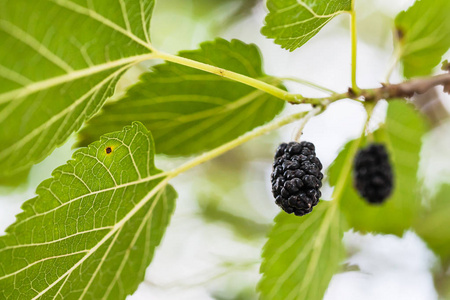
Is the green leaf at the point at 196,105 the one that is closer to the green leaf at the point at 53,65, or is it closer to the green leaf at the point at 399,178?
the green leaf at the point at 53,65

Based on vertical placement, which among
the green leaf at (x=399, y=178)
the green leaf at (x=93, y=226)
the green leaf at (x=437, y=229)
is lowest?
the green leaf at (x=93, y=226)

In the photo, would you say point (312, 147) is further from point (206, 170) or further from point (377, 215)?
point (206, 170)

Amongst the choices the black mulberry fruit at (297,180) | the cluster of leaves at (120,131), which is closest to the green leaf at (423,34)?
the cluster of leaves at (120,131)

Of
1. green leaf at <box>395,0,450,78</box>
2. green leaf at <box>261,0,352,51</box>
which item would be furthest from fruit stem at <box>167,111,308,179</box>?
green leaf at <box>395,0,450,78</box>

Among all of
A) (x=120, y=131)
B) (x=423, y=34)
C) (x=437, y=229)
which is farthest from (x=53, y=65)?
(x=437, y=229)

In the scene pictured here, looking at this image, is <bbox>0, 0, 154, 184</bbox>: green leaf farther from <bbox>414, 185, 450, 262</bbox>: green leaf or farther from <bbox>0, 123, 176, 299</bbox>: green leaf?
<bbox>414, 185, 450, 262</bbox>: green leaf

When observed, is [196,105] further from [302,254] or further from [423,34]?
[423,34]

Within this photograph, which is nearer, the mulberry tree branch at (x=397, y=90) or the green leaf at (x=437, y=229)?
the mulberry tree branch at (x=397, y=90)

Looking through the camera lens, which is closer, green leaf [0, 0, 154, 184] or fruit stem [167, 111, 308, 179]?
green leaf [0, 0, 154, 184]
